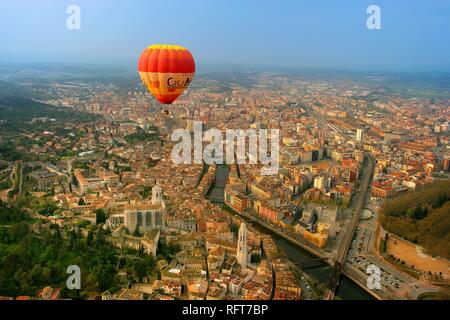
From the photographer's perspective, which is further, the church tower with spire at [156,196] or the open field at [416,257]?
the church tower with spire at [156,196]

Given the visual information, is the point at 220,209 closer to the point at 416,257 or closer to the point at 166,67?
the point at 416,257

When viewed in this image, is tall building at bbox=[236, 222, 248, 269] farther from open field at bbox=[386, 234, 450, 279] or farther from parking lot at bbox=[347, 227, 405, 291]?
open field at bbox=[386, 234, 450, 279]

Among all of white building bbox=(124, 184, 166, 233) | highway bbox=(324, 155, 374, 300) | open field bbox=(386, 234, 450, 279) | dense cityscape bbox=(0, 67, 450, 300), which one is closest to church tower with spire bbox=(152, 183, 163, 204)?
dense cityscape bbox=(0, 67, 450, 300)

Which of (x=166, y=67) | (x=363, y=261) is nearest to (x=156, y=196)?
(x=166, y=67)

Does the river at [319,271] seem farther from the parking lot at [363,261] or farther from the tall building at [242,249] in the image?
the tall building at [242,249]

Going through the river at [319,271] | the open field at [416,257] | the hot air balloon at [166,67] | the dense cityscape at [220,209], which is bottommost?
the river at [319,271]

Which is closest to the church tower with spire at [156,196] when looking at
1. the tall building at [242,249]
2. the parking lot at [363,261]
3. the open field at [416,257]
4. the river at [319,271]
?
the river at [319,271]
